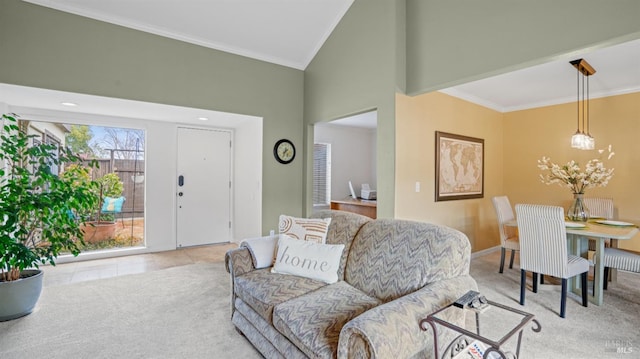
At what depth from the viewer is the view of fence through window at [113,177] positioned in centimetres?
452

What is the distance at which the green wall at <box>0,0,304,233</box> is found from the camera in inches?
124

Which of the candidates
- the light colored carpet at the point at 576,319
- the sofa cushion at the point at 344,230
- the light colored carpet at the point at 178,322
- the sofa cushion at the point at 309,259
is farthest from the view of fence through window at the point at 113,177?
the light colored carpet at the point at 576,319

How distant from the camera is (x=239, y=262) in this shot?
246 cm

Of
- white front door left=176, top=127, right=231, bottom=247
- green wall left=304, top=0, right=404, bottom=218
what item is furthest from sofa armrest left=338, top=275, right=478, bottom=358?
white front door left=176, top=127, right=231, bottom=247

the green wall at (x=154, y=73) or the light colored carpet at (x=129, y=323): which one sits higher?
the green wall at (x=154, y=73)

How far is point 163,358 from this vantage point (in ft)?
6.89

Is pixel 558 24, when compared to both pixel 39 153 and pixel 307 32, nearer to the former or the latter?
pixel 307 32

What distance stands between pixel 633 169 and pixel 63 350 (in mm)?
6506

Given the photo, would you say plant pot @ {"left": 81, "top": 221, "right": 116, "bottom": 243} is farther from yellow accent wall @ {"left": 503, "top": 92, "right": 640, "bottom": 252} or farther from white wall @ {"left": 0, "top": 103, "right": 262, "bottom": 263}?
yellow accent wall @ {"left": 503, "top": 92, "right": 640, "bottom": 252}

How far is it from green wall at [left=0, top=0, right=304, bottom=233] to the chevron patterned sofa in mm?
2508

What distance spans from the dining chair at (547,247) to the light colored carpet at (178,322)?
0.91 feet

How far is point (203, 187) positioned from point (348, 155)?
3.25 metres

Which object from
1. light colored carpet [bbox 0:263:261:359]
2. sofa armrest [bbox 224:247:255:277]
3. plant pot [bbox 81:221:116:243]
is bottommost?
light colored carpet [bbox 0:263:261:359]

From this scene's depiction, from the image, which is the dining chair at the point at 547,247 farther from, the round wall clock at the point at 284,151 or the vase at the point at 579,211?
the round wall clock at the point at 284,151
